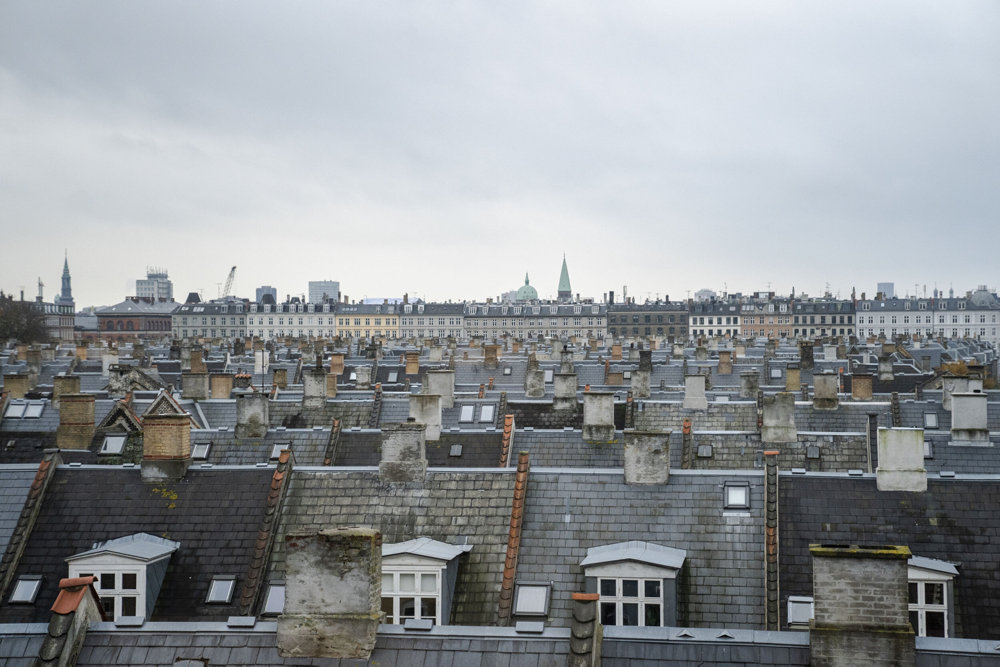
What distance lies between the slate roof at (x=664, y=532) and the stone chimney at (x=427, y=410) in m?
10.0

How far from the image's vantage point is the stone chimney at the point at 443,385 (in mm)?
41787

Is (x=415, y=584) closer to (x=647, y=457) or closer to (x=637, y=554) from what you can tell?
(x=637, y=554)

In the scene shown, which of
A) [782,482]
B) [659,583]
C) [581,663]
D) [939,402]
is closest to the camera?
[581,663]

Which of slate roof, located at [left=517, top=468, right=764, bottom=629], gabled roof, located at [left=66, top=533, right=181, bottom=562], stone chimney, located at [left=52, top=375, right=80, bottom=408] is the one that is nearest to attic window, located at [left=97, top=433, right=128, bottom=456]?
stone chimney, located at [left=52, top=375, right=80, bottom=408]

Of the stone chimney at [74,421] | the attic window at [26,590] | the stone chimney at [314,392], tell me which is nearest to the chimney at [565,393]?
the stone chimney at [314,392]

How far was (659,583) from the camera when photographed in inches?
780

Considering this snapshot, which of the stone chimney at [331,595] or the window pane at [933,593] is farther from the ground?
the stone chimney at [331,595]

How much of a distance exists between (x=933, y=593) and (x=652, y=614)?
4.99 m

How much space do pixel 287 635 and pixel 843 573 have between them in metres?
7.42

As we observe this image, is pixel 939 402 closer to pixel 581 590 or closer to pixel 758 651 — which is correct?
pixel 581 590

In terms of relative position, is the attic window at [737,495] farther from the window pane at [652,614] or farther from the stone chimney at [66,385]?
the stone chimney at [66,385]

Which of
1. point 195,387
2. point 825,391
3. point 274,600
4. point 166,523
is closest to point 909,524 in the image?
point 274,600

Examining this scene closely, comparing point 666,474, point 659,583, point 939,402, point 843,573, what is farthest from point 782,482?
point 939,402

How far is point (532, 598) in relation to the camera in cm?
2002
